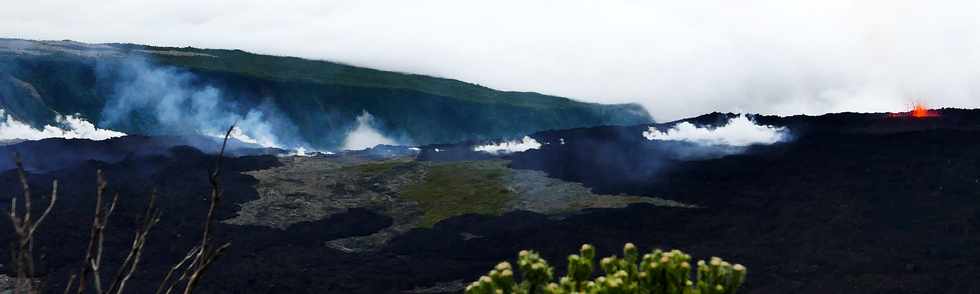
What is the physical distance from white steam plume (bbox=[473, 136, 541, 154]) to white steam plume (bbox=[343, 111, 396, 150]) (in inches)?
2852

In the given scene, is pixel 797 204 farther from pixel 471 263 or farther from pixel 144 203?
pixel 144 203

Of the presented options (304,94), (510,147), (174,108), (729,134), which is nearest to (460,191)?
(510,147)

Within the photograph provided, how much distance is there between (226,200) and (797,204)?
115ft

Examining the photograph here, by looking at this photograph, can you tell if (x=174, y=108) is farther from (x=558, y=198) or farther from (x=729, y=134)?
(x=558, y=198)

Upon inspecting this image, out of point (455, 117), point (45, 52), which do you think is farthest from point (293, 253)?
point (455, 117)

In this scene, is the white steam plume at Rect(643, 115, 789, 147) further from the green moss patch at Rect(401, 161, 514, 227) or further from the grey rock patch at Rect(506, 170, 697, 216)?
the grey rock patch at Rect(506, 170, 697, 216)

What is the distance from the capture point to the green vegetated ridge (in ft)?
432

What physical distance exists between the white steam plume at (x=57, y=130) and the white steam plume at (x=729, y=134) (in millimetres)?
66195

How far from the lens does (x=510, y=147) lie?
3482 inches

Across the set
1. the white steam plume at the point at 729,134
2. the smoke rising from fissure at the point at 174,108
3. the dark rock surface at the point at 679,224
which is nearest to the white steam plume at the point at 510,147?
the dark rock surface at the point at 679,224

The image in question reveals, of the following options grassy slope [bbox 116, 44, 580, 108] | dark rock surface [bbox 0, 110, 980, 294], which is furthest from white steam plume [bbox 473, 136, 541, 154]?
grassy slope [bbox 116, 44, 580, 108]

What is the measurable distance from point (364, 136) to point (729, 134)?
8636 cm

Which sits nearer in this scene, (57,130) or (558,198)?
(558,198)

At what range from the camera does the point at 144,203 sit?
61.0 meters
